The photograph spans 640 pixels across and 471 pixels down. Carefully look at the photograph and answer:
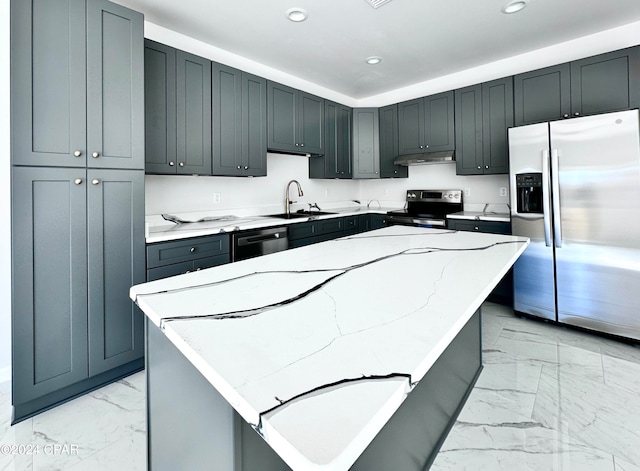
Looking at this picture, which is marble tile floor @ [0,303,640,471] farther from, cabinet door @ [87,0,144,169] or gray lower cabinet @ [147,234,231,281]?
cabinet door @ [87,0,144,169]

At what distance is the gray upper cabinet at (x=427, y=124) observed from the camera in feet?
12.6

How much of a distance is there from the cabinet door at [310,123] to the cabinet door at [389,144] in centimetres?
92

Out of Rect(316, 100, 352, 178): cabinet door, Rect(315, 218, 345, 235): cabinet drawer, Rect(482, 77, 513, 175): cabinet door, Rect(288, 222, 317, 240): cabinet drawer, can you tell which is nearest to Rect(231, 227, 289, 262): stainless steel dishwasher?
Rect(288, 222, 317, 240): cabinet drawer

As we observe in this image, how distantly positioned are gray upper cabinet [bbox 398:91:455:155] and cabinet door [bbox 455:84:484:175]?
3.3 inches

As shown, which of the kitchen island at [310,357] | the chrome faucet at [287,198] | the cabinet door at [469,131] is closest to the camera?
the kitchen island at [310,357]

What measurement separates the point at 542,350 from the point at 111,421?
9.48 feet

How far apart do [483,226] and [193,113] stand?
2934mm

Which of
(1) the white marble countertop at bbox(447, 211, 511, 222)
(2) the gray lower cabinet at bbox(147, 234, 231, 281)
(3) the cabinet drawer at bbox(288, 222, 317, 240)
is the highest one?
(1) the white marble countertop at bbox(447, 211, 511, 222)

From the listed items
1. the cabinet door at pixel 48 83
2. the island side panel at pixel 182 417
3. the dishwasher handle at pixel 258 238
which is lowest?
the island side panel at pixel 182 417

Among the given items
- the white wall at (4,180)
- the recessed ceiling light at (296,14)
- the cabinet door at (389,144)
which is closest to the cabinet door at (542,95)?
the cabinet door at (389,144)

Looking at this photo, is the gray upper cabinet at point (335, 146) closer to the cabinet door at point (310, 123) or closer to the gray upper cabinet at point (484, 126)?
the cabinet door at point (310, 123)

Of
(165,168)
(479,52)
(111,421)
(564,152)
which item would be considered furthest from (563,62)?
(111,421)

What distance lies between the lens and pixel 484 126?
3.56 m

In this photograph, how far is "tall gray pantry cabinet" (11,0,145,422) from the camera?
1.78 metres
